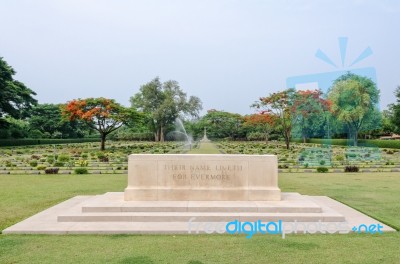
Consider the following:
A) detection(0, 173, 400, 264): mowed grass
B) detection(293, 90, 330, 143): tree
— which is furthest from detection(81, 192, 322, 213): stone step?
detection(293, 90, 330, 143): tree

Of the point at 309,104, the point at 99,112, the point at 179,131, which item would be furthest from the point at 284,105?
the point at 179,131

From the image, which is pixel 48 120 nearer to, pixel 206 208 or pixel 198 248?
pixel 206 208

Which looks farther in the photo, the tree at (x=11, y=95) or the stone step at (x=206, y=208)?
the tree at (x=11, y=95)

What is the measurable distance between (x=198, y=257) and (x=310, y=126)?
4812 centimetres

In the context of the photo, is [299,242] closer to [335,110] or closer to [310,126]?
[335,110]

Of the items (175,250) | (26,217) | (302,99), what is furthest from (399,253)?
(302,99)

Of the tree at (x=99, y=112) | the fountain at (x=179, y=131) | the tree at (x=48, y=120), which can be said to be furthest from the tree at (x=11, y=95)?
the fountain at (x=179, y=131)

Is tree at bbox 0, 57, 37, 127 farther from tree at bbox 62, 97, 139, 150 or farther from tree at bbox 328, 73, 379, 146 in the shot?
tree at bbox 328, 73, 379, 146

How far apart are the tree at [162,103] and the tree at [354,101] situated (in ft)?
107

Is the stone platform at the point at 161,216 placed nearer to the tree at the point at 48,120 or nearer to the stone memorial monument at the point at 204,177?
the stone memorial monument at the point at 204,177

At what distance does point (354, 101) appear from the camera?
43.9m

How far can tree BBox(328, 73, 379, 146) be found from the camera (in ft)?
143

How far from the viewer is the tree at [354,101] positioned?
4353 centimetres

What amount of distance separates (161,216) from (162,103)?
211 feet
